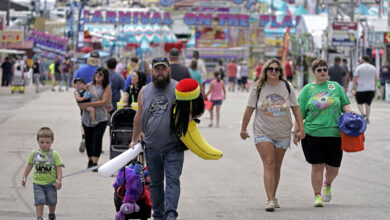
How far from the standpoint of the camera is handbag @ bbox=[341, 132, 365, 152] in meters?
8.70

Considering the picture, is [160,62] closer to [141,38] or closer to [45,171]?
[45,171]

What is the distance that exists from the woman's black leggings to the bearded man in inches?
168

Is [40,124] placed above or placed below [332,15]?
below

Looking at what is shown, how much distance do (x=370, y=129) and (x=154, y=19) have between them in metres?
39.6

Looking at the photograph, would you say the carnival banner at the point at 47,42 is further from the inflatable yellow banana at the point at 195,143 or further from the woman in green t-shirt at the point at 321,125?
the inflatable yellow banana at the point at 195,143

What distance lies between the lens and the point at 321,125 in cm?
888

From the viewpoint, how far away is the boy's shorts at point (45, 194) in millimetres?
7338

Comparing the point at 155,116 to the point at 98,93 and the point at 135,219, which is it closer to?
the point at 135,219

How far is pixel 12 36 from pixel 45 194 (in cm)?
3520

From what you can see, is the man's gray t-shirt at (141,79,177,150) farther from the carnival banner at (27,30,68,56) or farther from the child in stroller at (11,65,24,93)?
the carnival banner at (27,30,68,56)

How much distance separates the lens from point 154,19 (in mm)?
Result: 57062

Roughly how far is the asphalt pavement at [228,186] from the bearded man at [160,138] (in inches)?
39.6

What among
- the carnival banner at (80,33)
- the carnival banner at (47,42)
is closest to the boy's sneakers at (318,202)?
the carnival banner at (80,33)

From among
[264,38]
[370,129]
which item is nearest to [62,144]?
[370,129]
